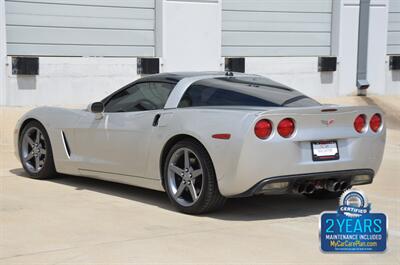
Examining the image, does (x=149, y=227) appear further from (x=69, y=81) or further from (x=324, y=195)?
(x=69, y=81)

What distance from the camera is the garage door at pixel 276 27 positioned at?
1762 centimetres

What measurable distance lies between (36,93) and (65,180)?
6706 mm

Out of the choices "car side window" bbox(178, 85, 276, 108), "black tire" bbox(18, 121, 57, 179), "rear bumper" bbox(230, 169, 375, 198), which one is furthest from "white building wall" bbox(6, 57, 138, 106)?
"rear bumper" bbox(230, 169, 375, 198)

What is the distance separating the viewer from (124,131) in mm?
7285

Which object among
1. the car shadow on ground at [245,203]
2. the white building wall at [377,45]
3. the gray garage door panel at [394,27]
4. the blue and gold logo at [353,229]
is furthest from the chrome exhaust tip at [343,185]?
the gray garage door panel at [394,27]

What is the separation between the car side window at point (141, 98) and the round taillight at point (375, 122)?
6.78ft

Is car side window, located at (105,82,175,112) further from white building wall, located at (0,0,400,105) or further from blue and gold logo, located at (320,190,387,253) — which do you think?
white building wall, located at (0,0,400,105)

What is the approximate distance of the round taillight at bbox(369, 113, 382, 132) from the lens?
6754mm

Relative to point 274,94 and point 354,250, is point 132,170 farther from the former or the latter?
point 354,250

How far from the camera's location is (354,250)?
4992 millimetres

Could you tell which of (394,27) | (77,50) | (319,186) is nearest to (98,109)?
(319,186)

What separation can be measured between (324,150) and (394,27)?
48.5 feet

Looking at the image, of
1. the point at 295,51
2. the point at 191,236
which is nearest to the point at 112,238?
the point at 191,236

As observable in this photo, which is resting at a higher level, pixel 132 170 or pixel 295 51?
pixel 295 51
